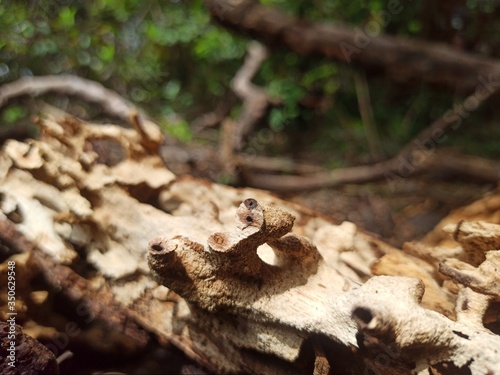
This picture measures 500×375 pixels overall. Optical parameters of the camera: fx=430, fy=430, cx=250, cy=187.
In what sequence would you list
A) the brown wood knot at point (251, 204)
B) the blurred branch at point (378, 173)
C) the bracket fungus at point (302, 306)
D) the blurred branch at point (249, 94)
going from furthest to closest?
the blurred branch at point (249, 94) < the blurred branch at point (378, 173) < the brown wood knot at point (251, 204) < the bracket fungus at point (302, 306)

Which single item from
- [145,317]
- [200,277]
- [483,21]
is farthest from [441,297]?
[483,21]

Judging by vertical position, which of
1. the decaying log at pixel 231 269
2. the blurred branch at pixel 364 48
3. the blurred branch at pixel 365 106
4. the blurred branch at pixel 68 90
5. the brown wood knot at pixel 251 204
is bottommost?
the blurred branch at pixel 68 90

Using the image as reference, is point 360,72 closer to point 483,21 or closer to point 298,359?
point 483,21
